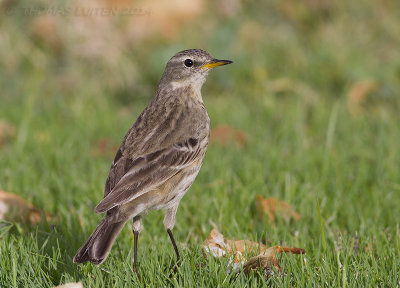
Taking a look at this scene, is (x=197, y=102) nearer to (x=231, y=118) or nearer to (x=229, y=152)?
(x=229, y=152)

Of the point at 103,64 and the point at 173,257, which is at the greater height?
the point at 103,64

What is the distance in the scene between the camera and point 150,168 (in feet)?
13.9

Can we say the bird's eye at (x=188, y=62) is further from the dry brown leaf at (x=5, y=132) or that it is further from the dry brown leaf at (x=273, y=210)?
the dry brown leaf at (x=5, y=132)

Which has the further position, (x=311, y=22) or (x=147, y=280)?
(x=311, y=22)

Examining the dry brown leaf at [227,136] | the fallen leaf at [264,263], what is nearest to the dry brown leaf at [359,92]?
the dry brown leaf at [227,136]

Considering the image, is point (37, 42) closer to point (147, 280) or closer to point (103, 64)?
point (103, 64)

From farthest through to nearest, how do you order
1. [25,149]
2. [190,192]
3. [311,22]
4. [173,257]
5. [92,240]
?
[311,22]
[25,149]
[190,192]
[173,257]
[92,240]

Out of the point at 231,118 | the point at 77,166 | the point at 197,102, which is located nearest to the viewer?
the point at 197,102

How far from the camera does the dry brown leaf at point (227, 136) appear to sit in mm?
7234

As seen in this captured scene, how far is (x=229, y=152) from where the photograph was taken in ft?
22.5

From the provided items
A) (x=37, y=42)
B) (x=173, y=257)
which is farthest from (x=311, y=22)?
→ (x=173, y=257)

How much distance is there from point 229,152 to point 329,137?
1.09 metres

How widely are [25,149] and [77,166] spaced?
941 mm

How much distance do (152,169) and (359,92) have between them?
5.15 metres
